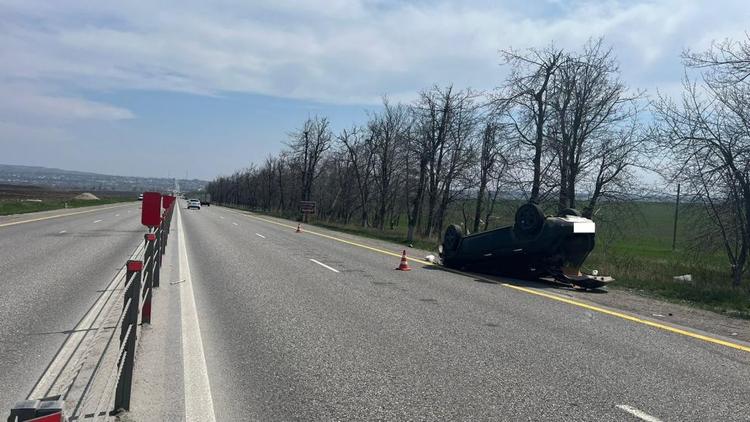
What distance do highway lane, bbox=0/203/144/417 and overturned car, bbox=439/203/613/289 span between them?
865 cm

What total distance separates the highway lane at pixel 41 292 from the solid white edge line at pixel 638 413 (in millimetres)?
4932

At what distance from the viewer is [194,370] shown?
19.5 ft

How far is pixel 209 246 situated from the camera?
818 inches

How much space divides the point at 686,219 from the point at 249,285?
1842 centimetres

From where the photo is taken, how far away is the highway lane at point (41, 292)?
19.6 ft

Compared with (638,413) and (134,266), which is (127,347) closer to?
(134,266)

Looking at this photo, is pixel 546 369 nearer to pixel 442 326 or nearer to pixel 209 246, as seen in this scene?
pixel 442 326

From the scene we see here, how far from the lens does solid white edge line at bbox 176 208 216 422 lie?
15.8 ft

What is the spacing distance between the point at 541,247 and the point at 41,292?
9890 mm

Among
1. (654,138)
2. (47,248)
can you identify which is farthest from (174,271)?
(654,138)

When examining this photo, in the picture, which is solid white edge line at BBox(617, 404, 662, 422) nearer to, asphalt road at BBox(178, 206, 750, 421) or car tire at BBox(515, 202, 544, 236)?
asphalt road at BBox(178, 206, 750, 421)

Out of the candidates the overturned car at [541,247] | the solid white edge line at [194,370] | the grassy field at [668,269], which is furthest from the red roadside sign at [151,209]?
the grassy field at [668,269]

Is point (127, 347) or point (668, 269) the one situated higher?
point (668, 269)

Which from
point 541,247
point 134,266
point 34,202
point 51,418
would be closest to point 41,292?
point 134,266
